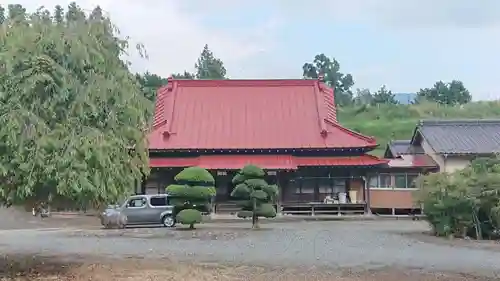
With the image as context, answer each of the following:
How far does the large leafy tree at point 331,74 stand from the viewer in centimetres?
6694

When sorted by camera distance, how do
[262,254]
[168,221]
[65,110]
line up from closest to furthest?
1. [65,110]
2. [262,254]
3. [168,221]

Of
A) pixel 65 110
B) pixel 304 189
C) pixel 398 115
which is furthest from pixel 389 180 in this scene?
pixel 398 115

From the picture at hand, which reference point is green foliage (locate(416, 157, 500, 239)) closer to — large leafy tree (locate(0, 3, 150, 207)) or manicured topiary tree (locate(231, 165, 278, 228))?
manicured topiary tree (locate(231, 165, 278, 228))

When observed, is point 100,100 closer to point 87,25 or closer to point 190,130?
point 87,25

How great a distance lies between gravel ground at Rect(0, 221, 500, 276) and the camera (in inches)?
467

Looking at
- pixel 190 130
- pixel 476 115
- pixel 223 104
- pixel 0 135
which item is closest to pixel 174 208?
pixel 190 130

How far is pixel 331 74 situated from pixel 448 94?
12.5 metres

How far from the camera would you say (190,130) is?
2931 cm

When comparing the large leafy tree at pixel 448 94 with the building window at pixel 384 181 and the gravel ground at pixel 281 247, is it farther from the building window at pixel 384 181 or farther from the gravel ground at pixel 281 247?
the gravel ground at pixel 281 247

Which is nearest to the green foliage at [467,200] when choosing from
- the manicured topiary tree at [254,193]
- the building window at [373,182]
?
the manicured topiary tree at [254,193]

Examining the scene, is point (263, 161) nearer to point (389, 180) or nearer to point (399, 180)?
point (389, 180)

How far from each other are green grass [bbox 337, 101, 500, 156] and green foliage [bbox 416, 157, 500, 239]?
3182 centimetres

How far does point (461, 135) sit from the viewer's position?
3006 centimetres

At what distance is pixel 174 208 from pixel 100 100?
40.1ft
